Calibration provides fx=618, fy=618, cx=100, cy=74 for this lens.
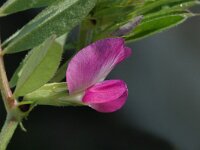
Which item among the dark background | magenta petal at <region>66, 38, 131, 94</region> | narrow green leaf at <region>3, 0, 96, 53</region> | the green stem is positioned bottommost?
the dark background

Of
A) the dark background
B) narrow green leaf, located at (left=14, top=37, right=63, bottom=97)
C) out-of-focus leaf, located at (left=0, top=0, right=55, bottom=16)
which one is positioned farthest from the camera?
the dark background

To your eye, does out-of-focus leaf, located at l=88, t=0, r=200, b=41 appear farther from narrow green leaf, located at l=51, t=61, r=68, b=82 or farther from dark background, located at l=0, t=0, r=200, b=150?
dark background, located at l=0, t=0, r=200, b=150

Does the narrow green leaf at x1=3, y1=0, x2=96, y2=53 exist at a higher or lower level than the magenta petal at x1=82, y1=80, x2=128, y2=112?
higher

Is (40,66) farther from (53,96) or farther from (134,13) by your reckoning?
(134,13)

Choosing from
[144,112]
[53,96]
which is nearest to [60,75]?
[53,96]

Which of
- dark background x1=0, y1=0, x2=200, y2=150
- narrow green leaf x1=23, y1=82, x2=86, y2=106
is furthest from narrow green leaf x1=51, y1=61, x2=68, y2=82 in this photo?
dark background x1=0, y1=0, x2=200, y2=150

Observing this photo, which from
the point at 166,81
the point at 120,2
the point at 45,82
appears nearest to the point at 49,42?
the point at 45,82

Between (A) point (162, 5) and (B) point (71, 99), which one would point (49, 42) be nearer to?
(B) point (71, 99)
